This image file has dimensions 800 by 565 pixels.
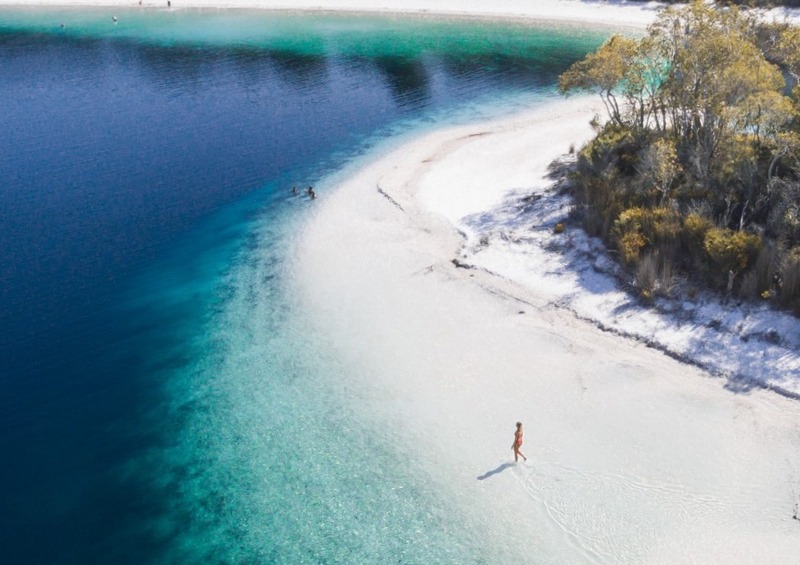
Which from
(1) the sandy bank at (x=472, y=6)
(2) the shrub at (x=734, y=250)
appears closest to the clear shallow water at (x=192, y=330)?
(2) the shrub at (x=734, y=250)

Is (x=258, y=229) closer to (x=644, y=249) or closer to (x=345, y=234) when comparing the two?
(x=345, y=234)

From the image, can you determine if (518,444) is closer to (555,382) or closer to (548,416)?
(548,416)

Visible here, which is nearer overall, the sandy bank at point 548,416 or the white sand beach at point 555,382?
the sandy bank at point 548,416

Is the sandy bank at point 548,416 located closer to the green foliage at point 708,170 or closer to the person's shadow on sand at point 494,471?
the person's shadow on sand at point 494,471

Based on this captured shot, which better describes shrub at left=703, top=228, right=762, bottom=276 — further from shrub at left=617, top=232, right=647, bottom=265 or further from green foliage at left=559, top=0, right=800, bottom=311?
A: shrub at left=617, top=232, right=647, bottom=265

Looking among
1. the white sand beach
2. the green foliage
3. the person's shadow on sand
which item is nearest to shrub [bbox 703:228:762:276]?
the green foliage
